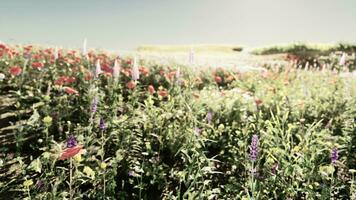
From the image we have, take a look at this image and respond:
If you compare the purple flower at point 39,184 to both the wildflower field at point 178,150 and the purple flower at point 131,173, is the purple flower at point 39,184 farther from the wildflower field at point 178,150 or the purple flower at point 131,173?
the purple flower at point 131,173

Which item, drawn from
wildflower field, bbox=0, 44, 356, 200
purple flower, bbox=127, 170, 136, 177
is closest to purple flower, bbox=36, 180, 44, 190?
wildflower field, bbox=0, 44, 356, 200

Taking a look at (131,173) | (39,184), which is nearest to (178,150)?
(131,173)

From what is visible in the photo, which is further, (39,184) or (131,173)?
(131,173)

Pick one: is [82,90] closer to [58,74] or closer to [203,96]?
[58,74]

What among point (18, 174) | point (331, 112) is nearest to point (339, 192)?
point (331, 112)

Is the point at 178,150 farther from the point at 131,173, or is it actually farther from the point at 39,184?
the point at 39,184

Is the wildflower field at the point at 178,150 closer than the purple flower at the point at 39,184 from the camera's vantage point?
No

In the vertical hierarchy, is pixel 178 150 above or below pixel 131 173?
above

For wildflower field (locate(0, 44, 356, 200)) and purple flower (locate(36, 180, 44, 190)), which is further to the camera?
wildflower field (locate(0, 44, 356, 200))

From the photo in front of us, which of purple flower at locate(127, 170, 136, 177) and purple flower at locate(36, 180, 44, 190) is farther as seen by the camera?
purple flower at locate(127, 170, 136, 177)

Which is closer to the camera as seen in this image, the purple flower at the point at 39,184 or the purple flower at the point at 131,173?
the purple flower at the point at 39,184

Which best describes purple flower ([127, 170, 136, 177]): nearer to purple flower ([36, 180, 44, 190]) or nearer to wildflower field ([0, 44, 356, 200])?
wildflower field ([0, 44, 356, 200])

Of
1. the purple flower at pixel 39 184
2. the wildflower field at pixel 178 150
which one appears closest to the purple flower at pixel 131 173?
the wildflower field at pixel 178 150

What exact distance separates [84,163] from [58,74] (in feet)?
11.4
